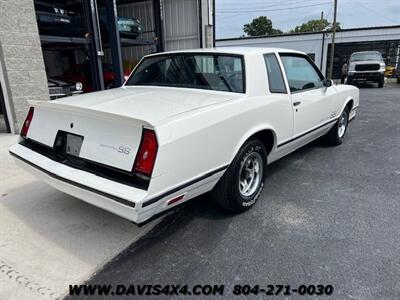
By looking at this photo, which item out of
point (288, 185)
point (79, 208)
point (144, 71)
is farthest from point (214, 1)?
point (79, 208)

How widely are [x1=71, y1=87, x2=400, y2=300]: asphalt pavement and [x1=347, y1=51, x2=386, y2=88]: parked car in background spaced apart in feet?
48.5

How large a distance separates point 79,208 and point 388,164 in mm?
4108

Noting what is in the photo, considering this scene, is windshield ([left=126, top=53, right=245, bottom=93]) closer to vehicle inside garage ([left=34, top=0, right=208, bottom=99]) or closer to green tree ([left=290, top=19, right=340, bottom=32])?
vehicle inside garage ([left=34, top=0, right=208, bottom=99])

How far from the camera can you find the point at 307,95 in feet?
12.9

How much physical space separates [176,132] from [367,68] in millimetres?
17681

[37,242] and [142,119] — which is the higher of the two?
[142,119]

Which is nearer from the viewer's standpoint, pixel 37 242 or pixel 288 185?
pixel 37 242

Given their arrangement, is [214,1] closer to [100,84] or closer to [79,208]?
[100,84]

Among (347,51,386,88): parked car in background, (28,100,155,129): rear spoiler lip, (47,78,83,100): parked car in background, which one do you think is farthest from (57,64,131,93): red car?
(347,51,386,88): parked car in background

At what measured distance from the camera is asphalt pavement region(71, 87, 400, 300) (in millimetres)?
2246

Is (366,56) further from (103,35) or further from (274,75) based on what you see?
(274,75)

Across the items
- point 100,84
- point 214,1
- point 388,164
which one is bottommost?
point 388,164

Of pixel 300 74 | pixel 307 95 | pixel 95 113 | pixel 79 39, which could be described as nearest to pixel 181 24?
pixel 79 39

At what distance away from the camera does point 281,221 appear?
301 cm
